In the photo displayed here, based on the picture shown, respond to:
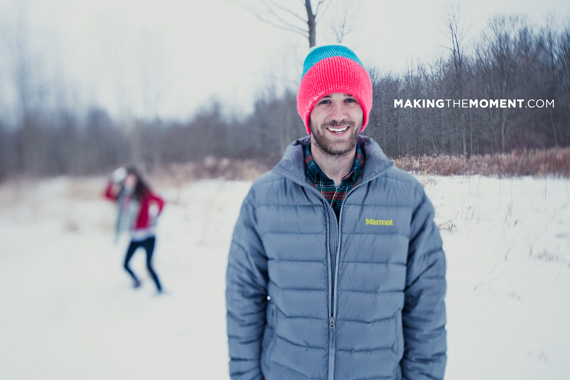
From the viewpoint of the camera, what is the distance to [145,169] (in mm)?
5879

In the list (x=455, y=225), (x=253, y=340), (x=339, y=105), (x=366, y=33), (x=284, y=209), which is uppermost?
(x=366, y=33)

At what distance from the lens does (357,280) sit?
106 centimetres

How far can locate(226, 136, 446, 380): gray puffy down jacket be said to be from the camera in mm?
1058

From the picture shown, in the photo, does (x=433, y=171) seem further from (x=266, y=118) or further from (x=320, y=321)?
(x=266, y=118)

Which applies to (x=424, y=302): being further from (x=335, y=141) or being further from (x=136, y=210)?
(x=136, y=210)

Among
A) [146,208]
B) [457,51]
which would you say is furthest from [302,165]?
[146,208]

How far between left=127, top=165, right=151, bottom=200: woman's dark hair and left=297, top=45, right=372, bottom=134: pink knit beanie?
2.96 meters

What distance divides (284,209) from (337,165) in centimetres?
33

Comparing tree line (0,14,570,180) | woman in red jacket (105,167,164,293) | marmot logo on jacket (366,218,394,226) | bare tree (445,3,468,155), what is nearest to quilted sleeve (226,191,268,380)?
marmot logo on jacket (366,218,394,226)

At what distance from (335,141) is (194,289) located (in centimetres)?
314

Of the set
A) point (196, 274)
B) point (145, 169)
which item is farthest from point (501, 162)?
point (145, 169)

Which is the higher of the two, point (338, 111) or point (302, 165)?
point (338, 111)

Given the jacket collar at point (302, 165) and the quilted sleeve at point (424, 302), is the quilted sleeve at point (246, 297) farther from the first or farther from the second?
the quilted sleeve at point (424, 302)
